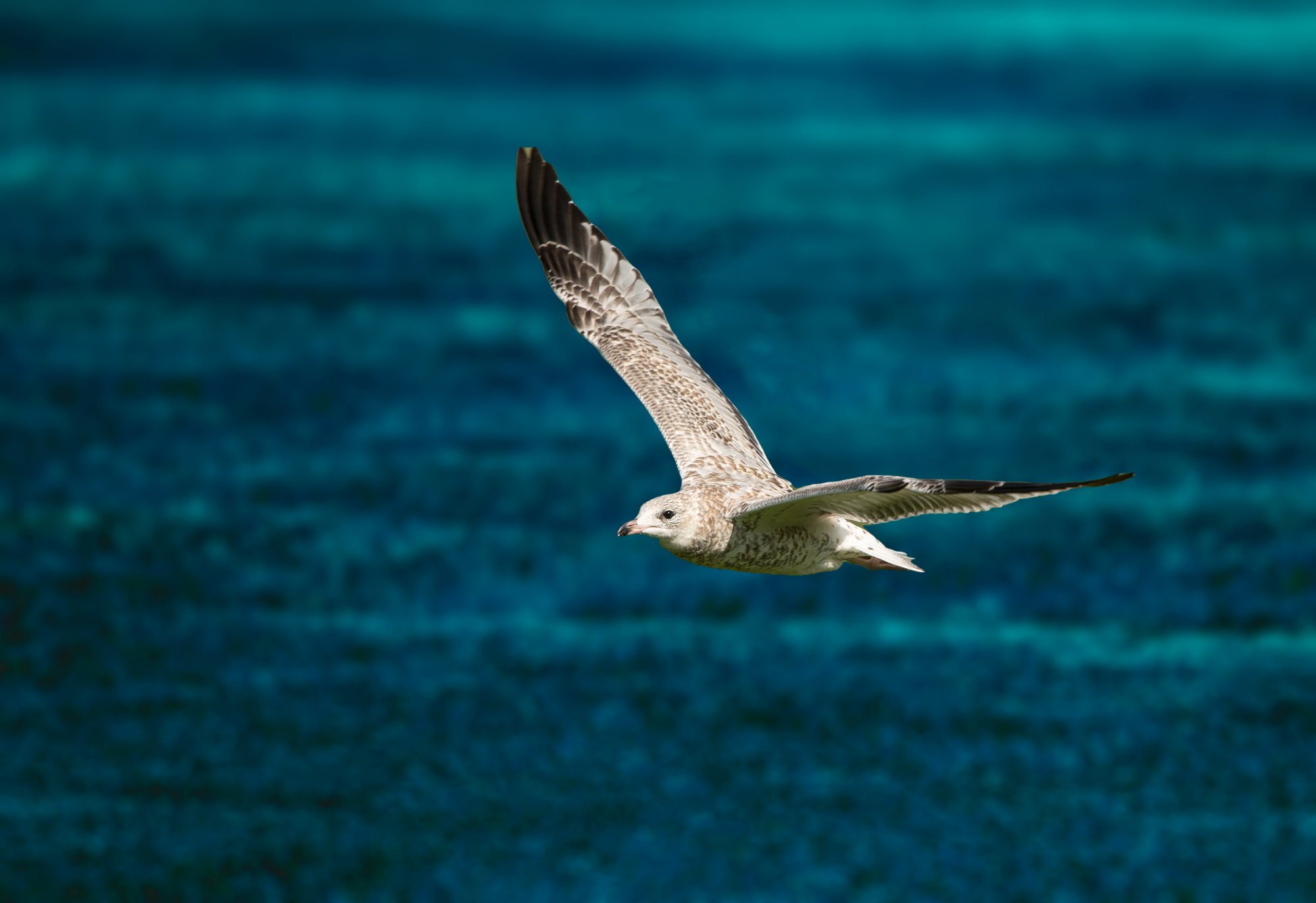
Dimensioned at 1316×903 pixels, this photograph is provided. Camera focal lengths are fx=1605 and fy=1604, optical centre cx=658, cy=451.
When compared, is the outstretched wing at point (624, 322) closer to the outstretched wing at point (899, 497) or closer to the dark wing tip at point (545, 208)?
the dark wing tip at point (545, 208)

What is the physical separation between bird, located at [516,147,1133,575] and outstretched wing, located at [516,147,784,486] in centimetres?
1

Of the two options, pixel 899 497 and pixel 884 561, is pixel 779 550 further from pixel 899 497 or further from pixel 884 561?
pixel 899 497

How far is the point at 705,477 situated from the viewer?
11.8 metres

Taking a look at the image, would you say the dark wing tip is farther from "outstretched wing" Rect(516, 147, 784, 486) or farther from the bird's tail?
the bird's tail

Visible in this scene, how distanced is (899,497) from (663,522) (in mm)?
1767

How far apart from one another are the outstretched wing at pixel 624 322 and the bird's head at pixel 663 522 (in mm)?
1806

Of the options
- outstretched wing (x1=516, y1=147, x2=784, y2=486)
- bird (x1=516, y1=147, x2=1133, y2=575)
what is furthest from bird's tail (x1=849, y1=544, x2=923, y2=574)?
outstretched wing (x1=516, y1=147, x2=784, y2=486)

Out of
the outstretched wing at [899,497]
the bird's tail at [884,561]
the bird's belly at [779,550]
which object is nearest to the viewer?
the outstretched wing at [899,497]

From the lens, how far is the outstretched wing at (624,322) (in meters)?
13.1

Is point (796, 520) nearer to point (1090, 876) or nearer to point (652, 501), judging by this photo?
point (652, 501)

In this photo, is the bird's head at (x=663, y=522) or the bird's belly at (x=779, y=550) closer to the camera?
the bird's head at (x=663, y=522)

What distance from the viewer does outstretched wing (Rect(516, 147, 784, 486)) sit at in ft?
42.9

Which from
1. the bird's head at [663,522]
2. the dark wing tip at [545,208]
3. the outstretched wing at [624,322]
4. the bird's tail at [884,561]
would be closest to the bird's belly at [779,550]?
the bird's tail at [884,561]

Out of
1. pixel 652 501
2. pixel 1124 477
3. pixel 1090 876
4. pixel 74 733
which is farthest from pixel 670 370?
pixel 74 733
